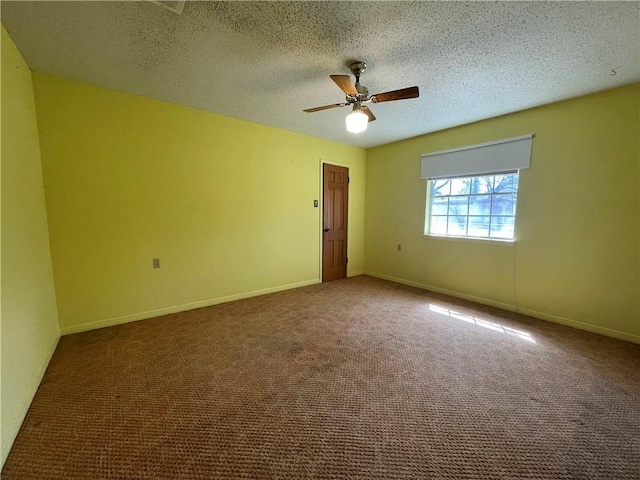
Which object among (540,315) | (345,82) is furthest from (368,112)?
(540,315)

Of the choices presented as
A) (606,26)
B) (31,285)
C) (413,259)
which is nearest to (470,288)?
(413,259)

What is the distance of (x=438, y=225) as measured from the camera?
13.3 ft

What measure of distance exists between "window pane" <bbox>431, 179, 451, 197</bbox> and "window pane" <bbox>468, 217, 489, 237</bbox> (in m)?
0.56

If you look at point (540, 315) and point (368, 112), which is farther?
point (540, 315)

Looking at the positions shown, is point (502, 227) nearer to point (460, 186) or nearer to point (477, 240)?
point (477, 240)

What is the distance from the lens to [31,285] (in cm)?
190

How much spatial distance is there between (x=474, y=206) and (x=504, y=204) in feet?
1.22

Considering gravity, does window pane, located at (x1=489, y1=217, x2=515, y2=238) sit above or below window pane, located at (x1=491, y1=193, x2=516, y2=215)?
below

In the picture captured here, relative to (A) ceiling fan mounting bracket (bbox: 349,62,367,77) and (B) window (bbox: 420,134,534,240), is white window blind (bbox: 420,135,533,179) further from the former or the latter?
(A) ceiling fan mounting bracket (bbox: 349,62,367,77)

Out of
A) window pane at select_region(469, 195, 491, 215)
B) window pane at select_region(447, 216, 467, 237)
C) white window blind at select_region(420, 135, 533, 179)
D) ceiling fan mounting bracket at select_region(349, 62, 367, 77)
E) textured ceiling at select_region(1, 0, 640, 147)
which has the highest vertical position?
textured ceiling at select_region(1, 0, 640, 147)

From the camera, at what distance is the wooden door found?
443cm

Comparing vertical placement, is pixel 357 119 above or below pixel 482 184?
above

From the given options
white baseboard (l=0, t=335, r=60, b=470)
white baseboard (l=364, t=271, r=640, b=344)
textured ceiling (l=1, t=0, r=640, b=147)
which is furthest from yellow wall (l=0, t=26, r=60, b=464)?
white baseboard (l=364, t=271, r=640, b=344)

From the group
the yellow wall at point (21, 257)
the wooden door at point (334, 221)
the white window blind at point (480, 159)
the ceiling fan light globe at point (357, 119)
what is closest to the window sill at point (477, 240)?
the white window blind at point (480, 159)
